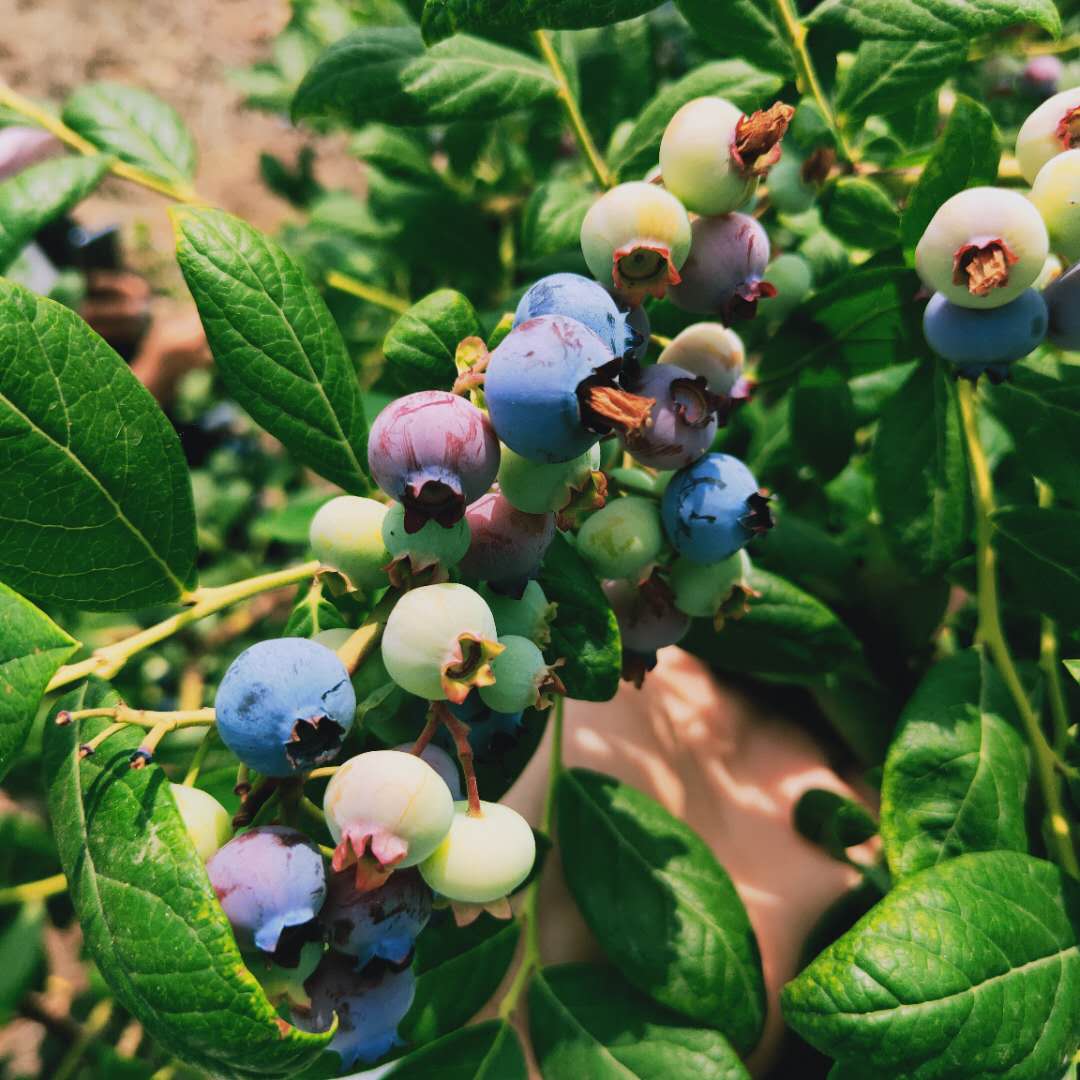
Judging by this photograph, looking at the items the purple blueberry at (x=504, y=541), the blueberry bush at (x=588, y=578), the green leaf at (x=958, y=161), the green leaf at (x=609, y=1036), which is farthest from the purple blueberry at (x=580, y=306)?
the green leaf at (x=609, y=1036)

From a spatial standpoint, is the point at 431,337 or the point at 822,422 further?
the point at 822,422

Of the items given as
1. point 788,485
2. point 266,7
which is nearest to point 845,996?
point 788,485

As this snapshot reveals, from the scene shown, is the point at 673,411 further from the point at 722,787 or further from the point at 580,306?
the point at 722,787

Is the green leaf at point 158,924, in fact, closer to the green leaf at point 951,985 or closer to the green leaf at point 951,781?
the green leaf at point 951,985

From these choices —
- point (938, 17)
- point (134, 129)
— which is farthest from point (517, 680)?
point (134, 129)

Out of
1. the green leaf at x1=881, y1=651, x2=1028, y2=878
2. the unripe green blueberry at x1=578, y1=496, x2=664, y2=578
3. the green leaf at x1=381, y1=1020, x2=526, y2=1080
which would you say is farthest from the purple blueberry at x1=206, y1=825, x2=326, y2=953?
the green leaf at x1=881, y1=651, x2=1028, y2=878

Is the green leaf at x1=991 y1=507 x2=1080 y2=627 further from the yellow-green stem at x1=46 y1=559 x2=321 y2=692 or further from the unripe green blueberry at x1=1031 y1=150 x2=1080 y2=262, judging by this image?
the yellow-green stem at x1=46 y1=559 x2=321 y2=692

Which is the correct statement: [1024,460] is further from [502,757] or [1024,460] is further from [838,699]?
[502,757]
